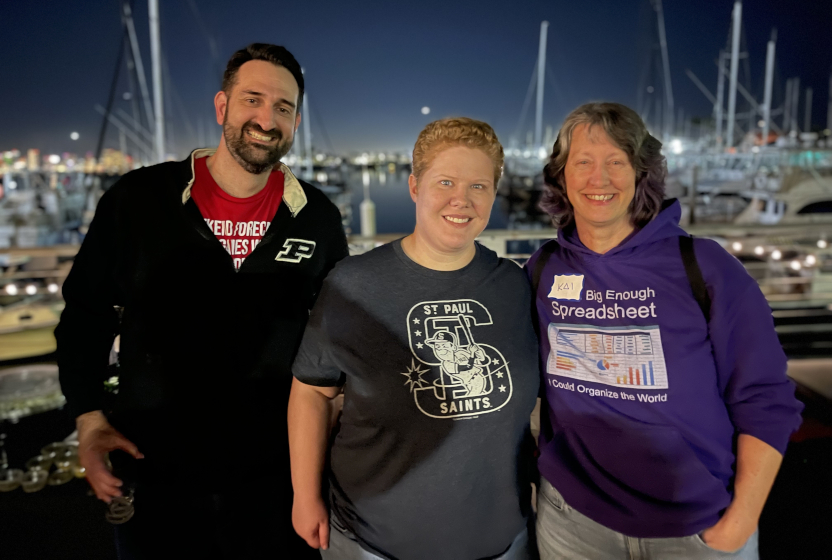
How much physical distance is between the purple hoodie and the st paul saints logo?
288mm

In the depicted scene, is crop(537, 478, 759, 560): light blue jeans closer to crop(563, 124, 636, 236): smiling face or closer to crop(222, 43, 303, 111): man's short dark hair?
crop(563, 124, 636, 236): smiling face

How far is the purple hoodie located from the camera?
4.78 feet

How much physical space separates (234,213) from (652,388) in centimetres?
164

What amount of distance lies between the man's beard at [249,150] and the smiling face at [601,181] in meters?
1.18

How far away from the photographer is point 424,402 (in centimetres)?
148

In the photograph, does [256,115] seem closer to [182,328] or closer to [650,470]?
[182,328]

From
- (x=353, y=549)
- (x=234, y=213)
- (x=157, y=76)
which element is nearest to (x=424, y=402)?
(x=353, y=549)

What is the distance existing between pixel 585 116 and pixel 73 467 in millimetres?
3793

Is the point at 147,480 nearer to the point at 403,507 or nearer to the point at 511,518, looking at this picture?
the point at 403,507

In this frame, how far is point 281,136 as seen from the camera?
190cm

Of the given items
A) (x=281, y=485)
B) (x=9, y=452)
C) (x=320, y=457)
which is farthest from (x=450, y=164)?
(x=9, y=452)

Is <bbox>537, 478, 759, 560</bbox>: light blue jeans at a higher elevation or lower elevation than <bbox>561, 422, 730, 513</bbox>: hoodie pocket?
lower

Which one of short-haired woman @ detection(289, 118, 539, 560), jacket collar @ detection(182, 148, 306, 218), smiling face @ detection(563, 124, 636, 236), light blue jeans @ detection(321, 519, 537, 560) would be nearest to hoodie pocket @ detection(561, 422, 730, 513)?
short-haired woman @ detection(289, 118, 539, 560)

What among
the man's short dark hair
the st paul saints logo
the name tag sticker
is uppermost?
the man's short dark hair
